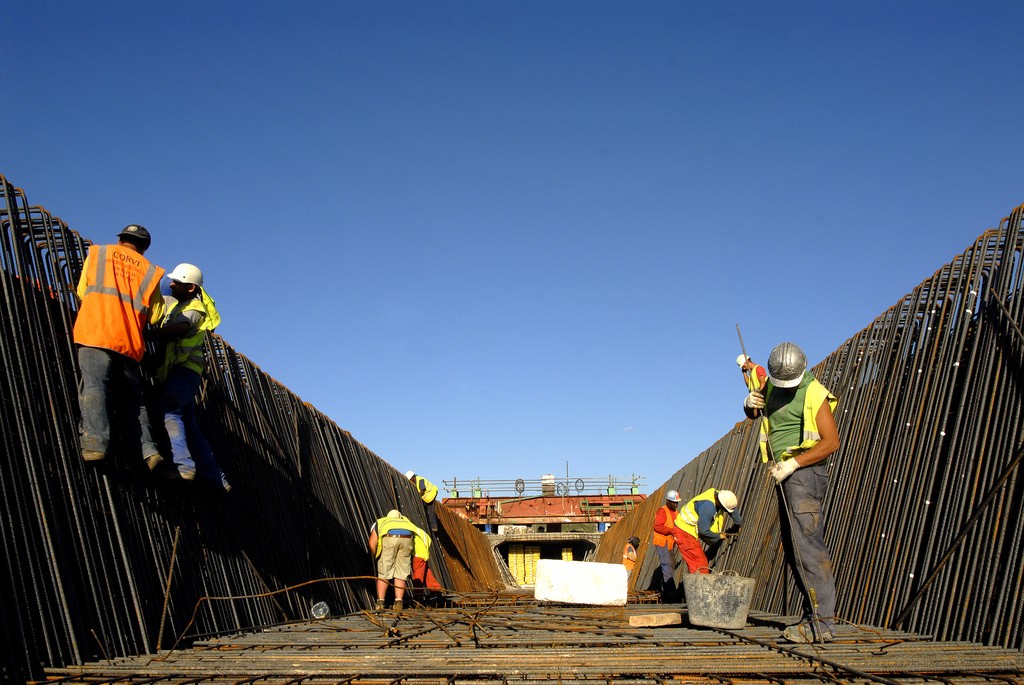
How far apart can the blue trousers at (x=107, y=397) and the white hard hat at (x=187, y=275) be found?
86 cm

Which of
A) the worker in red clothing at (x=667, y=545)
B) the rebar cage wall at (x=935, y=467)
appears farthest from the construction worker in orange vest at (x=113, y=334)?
the worker in red clothing at (x=667, y=545)

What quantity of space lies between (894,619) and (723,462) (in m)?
7.30

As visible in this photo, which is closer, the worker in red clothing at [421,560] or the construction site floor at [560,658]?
the construction site floor at [560,658]

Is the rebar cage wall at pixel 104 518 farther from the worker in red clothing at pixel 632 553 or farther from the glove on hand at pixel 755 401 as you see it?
the worker in red clothing at pixel 632 553

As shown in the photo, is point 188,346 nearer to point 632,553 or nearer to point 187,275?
point 187,275

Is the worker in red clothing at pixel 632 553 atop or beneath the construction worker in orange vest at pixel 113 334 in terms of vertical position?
beneath

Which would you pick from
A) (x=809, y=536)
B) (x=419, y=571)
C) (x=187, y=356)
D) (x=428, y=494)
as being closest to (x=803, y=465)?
(x=809, y=536)

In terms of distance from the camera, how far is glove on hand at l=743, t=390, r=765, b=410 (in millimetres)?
6301

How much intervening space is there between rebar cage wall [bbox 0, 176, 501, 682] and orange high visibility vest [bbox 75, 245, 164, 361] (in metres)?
0.25

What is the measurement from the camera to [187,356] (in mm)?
6750

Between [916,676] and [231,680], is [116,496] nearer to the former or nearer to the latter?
[231,680]

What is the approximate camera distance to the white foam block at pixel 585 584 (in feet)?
30.5

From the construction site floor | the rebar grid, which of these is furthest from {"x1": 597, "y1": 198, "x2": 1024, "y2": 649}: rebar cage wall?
the construction site floor

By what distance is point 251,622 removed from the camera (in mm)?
6902
